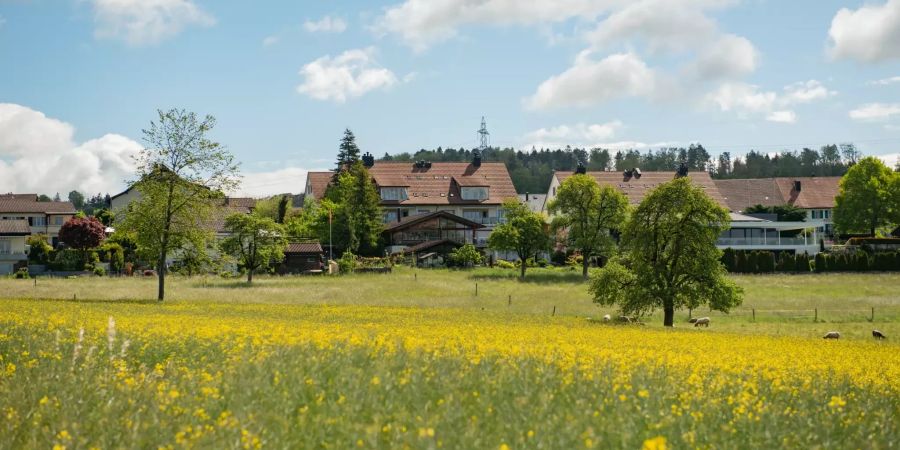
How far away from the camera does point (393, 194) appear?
106062mm

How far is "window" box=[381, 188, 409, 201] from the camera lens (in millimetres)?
105750

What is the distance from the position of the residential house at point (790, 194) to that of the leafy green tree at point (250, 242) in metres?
74.2

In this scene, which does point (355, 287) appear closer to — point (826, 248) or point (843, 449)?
point (843, 449)

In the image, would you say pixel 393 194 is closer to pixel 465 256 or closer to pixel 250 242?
pixel 465 256

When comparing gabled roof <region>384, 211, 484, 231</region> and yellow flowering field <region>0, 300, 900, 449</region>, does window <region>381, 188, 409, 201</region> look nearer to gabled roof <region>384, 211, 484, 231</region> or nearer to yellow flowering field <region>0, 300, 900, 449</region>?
gabled roof <region>384, 211, 484, 231</region>

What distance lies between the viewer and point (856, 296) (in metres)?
60.0

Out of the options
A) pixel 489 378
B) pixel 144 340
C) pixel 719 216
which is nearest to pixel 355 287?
pixel 719 216

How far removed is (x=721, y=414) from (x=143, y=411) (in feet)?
24.1

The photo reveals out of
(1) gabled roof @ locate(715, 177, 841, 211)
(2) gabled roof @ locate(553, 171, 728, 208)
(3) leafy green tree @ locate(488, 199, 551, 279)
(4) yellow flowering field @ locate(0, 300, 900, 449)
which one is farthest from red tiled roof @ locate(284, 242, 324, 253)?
(1) gabled roof @ locate(715, 177, 841, 211)

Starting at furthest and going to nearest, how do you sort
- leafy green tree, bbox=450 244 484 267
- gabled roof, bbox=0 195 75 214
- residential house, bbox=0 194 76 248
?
gabled roof, bbox=0 195 75 214 < residential house, bbox=0 194 76 248 < leafy green tree, bbox=450 244 484 267

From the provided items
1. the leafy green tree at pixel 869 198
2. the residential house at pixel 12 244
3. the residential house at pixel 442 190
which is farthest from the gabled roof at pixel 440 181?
the leafy green tree at pixel 869 198

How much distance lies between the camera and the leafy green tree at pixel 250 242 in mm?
69688

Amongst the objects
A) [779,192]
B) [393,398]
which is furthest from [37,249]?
[779,192]

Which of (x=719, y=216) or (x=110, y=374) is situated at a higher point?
(x=719, y=216)
